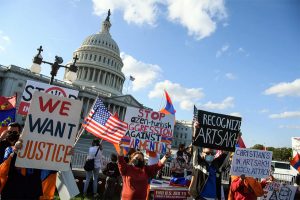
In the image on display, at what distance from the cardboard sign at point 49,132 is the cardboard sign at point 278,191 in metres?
6.07

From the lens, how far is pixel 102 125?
26.8ft

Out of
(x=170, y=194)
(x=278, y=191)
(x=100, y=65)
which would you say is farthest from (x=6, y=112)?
(x=100, y=65)

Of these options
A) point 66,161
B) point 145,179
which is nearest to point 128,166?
point 145,179

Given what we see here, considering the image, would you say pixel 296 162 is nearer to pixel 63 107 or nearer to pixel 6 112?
pixel 63 107

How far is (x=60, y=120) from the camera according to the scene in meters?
4.54

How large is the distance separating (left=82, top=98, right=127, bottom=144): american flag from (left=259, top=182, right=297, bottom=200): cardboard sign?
4241 mm

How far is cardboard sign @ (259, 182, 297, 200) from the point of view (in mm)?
8422

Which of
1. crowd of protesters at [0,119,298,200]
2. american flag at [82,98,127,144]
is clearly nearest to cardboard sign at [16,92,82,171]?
crowd of protesters at [0,119,298,200]

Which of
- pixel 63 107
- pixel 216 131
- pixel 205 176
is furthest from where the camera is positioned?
pixel 216 131

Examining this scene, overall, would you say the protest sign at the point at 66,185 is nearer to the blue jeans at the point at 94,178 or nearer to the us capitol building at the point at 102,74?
the blue jeans at the point at 94,178

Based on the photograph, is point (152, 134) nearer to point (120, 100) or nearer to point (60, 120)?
point (60, 120)

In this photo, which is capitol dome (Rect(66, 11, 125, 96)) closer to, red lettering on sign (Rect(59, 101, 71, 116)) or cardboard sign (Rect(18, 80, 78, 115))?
cardboard sign (Rect(18, 80, 78, 115))

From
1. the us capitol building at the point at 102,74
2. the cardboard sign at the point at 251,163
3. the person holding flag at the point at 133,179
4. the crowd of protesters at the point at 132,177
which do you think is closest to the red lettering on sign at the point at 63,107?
the crowd of protesters at the point at 132,177

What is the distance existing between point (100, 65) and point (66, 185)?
86221 millimetres
